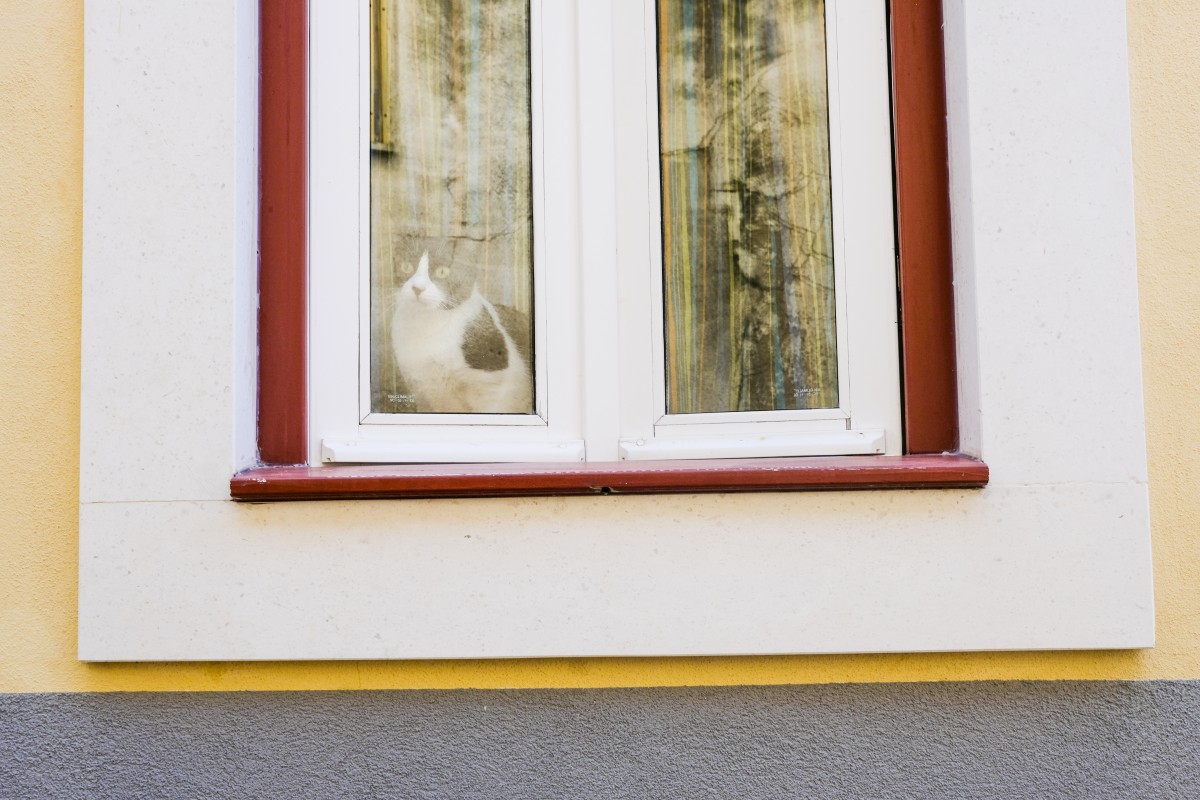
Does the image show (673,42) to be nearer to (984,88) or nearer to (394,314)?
(984,88)

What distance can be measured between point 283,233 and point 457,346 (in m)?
0.54

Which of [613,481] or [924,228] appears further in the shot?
[924,228]

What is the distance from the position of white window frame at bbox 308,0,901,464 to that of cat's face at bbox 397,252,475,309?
118 millimetres

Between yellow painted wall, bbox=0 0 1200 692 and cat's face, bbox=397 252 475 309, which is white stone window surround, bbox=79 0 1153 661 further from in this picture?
cat's face, bbox=397 252 475 309

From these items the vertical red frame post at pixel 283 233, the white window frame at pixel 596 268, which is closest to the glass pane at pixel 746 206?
the white window frame at pixel 596 268

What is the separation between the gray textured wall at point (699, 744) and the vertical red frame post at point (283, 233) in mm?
696

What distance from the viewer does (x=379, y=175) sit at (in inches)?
93.1

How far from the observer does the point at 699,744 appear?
6.65ft

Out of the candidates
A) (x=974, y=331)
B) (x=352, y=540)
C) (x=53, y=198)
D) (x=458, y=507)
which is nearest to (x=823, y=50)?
(x=974, y=331)

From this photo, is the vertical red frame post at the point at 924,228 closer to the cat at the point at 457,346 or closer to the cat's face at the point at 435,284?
the cat at the point at 457,346

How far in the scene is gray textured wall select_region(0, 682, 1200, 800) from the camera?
6.60 ft

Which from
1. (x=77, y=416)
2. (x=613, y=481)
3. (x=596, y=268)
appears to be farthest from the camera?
(x=596, y=268)

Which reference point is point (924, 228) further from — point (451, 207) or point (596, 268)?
point (451, 207)

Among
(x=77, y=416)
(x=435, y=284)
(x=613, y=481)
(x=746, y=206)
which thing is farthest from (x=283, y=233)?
(x=746, y=206)
